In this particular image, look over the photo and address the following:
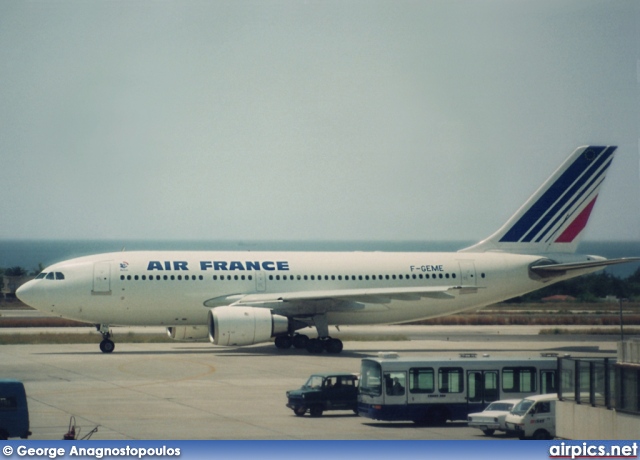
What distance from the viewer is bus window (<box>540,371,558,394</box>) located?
3628 cm

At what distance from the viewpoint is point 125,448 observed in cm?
2209

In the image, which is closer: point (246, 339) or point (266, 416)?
point (266, 416)

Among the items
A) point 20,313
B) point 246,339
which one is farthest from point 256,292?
point 20,313

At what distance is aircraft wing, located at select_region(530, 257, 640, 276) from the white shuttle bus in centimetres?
2386

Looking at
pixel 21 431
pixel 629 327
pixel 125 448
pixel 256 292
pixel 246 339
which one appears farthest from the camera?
pixel 629 327

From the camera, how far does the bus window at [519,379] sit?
35688 mm

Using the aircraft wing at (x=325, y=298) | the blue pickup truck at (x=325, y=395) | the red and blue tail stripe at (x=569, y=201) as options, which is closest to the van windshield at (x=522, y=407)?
the blue pickup truck at (x=325, y=395)

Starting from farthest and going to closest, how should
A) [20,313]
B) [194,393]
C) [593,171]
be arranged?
[20,313]
[593,171]
[194,393]

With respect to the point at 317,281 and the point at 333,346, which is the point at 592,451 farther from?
the point at 317,281

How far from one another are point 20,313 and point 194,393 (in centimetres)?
6166

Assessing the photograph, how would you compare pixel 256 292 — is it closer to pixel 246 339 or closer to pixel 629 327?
pixel 246 339

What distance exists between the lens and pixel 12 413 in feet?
92.2

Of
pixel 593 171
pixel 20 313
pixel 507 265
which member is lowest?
pixel 20 313

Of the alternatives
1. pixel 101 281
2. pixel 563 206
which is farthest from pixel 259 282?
pixel 563 206
